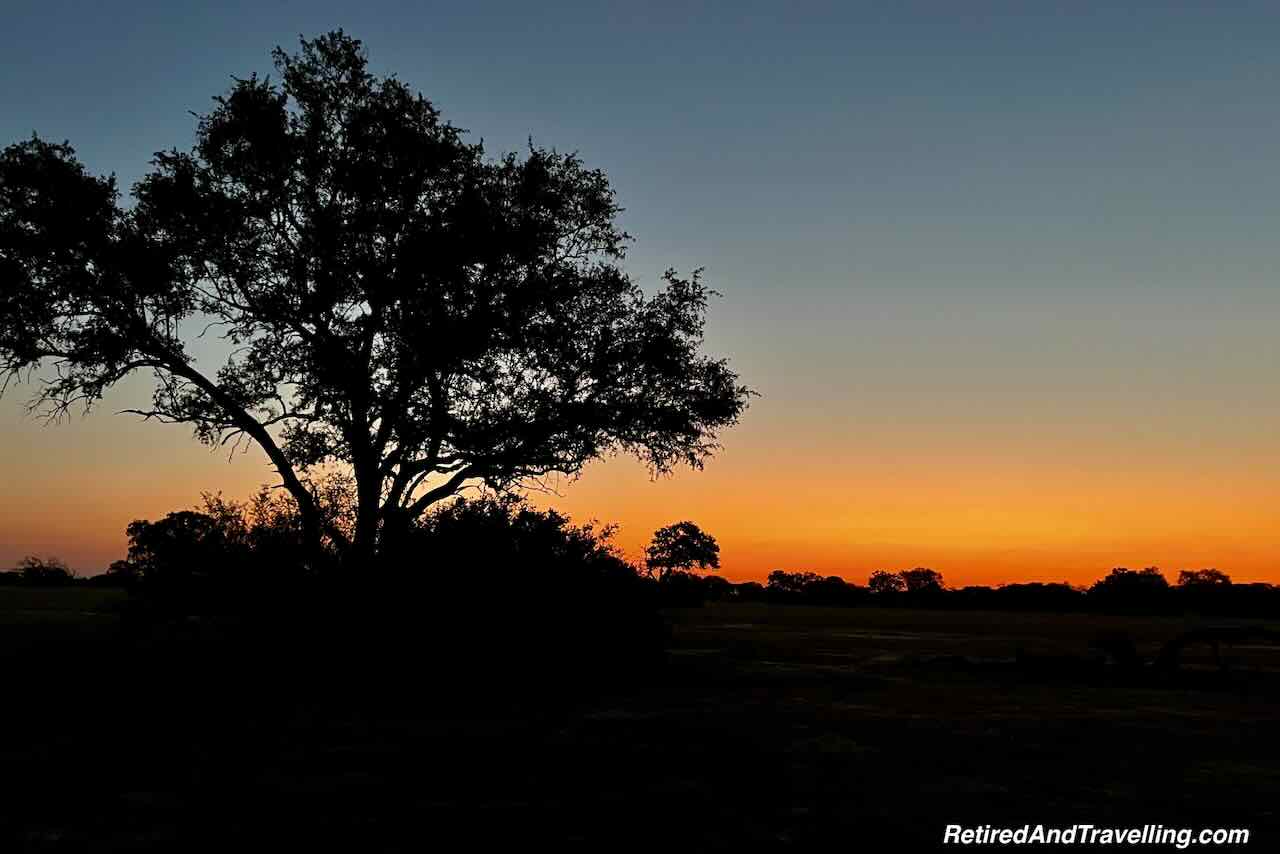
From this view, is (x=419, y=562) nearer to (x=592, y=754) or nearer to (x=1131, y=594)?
(x=592, y=754)

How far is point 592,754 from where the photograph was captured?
1191 centimetres

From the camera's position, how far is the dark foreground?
27.3ft

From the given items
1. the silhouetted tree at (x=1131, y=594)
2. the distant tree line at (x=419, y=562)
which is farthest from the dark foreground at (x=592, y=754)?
the silhouetted tree at (x=1131, y=594)

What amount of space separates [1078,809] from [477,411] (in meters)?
19.5

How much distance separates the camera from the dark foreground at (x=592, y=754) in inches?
328

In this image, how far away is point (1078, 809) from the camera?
9.09 m

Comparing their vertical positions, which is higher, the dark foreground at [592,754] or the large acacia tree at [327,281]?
the large acacia tree at [327,281]

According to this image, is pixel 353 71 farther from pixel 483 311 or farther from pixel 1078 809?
pixel 1078 809

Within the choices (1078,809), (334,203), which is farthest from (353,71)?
(1078,809)

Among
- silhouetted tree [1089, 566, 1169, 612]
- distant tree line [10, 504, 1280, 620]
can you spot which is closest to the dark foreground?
distant tree line [10, 504, 1280, 620]

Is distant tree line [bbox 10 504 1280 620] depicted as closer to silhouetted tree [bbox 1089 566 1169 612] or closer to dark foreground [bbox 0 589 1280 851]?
dark foreground [bbox 0 589 1280 851]

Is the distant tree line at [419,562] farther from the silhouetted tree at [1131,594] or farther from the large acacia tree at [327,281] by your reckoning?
the silhouetted tree at [1131,594]

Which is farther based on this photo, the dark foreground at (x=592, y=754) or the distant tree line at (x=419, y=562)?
the distant tree line at (x=419, y=562)

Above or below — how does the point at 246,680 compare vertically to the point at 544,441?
below
